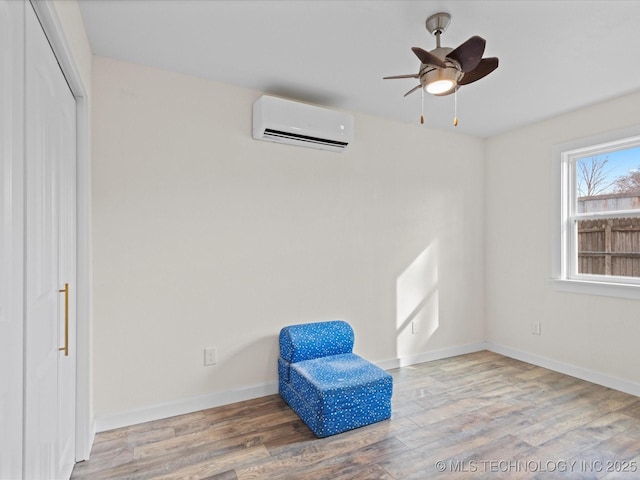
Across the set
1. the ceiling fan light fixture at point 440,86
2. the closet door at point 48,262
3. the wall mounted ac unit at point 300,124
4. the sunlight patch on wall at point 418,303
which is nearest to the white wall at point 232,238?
the sunlight patch on wall at point 418,303

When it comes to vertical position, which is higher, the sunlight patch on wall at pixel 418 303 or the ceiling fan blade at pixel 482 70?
the ceiling fan blade at pixel 482 70

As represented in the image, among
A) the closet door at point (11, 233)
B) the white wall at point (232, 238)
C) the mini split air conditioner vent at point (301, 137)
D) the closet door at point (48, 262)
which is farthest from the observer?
the mini split air conditioner vent at point (301, 137)

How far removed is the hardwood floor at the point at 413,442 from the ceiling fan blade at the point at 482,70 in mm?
2213

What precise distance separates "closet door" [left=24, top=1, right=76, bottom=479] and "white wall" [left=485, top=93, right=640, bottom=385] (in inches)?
156

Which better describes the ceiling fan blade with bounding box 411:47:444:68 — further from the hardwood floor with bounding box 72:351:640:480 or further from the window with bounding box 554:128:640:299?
the window with bounding box 554:128:640:299

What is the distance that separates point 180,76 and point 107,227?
3.92ft

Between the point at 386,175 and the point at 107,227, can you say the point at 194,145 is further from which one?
the point at 386,175

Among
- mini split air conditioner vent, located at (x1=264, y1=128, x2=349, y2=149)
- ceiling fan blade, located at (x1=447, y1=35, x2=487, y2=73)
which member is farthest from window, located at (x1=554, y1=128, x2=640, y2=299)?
mini split air conditioner vent, located at (x1=264, y1=128, x2=349, y2=149)

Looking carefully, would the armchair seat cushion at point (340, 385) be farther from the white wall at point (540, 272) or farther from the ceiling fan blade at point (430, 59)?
the white wall at point (540, 272)

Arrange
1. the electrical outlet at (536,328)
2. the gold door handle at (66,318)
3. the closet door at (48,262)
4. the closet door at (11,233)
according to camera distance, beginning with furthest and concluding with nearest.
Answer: the electrical outlet at (536,328) → the gold door handle at (66,318) → the closet door at (48,262) → the closet door at (11,233)

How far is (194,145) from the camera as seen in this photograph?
103 inches

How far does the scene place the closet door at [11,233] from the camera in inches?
39.4

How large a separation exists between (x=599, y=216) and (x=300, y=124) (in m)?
2.83

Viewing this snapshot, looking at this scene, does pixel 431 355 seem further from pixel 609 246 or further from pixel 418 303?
pixel 609 246
